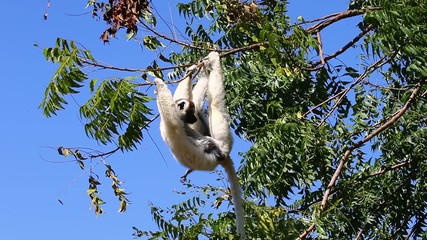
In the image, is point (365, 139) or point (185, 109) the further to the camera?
point (185, 109)

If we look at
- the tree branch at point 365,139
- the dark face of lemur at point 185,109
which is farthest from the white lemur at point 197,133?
the tree branch at point 365,139

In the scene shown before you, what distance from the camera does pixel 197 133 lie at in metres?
8.41

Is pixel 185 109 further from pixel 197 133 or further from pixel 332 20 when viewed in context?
pixel 332 20

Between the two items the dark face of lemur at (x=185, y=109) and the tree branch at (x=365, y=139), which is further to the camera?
the dark face of lemur at (x=185, y=109)

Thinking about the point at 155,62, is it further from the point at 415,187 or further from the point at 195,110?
the point at 415,187

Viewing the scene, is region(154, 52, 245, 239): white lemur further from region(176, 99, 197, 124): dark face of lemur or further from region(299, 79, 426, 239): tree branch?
region(299, 79, 426, 239): tree branch

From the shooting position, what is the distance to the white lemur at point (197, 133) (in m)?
7.95

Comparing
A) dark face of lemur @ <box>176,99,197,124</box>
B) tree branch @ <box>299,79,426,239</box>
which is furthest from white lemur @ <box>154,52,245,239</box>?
tree branch @ <box>299,79,426,239</box>

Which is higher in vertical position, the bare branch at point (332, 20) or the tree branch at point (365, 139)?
the bare branch at point (332, 20)

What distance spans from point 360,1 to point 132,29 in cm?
296

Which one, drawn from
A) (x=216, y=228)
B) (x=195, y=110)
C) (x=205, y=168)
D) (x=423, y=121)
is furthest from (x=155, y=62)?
(x=423, y=121)

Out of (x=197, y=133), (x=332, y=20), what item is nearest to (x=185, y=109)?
(x=197, y=133)

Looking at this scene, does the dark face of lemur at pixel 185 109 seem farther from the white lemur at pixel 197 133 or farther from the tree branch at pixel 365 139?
the tree branch at pixel 365 139

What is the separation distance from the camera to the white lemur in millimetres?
7953
